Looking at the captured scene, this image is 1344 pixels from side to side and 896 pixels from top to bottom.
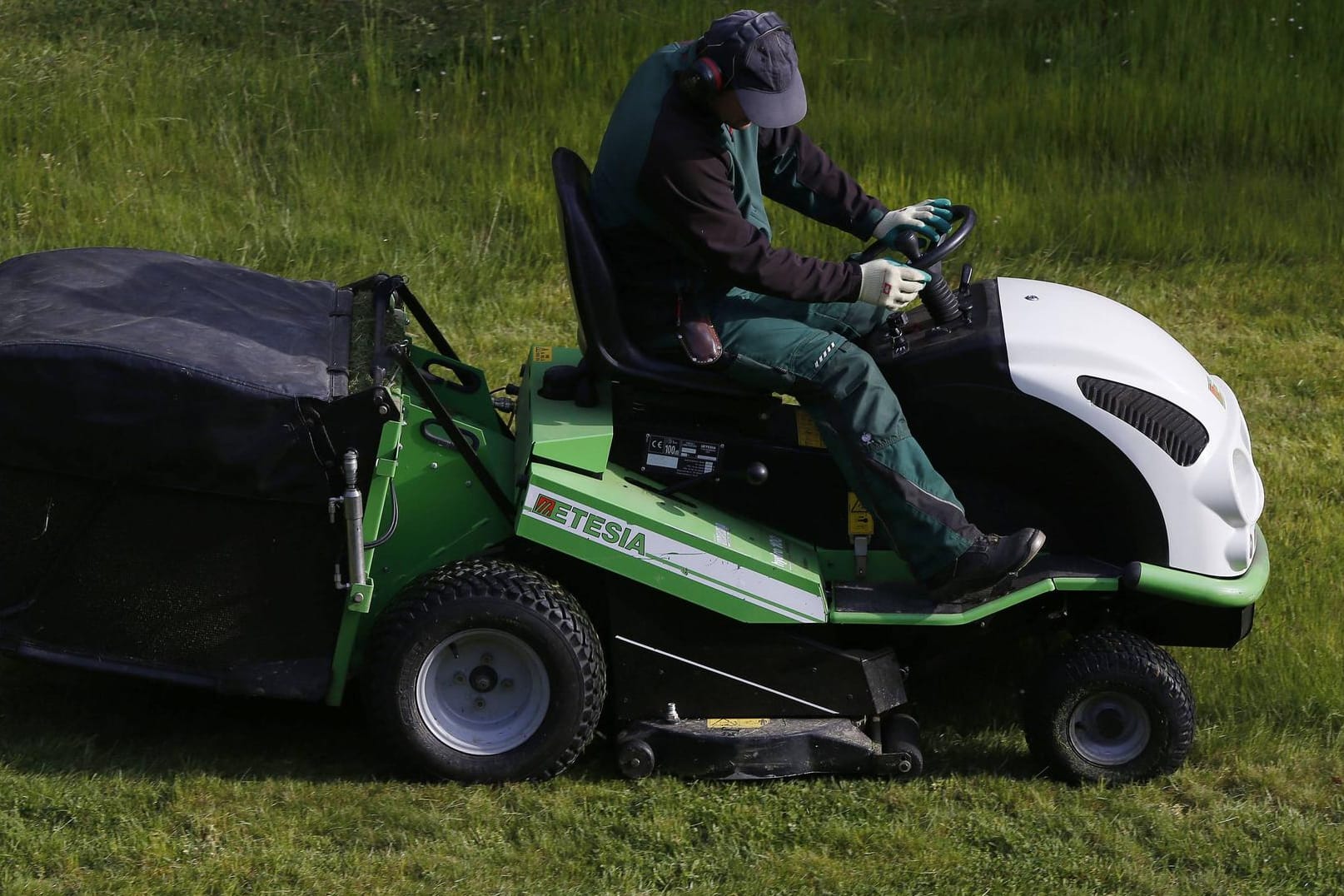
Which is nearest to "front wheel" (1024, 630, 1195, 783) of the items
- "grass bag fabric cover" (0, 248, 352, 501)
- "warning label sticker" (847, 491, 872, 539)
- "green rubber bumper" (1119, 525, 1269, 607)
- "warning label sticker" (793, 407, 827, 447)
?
"green rubber bumper" (1119, 525, 1269, 607)

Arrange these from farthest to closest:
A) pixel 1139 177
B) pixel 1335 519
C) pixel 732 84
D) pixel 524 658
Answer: pixel 1139 177, pixel 1335 519, pixel 524 658, pixel 732 84

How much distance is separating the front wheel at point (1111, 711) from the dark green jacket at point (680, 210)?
114cm

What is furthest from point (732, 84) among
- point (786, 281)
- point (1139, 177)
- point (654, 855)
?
point (1139, 177)

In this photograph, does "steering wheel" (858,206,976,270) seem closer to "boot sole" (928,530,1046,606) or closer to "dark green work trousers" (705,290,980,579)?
"dark green work trousers" (705,290,980,579)

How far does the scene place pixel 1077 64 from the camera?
8547 mm

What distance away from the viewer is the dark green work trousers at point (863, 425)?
13.1ft

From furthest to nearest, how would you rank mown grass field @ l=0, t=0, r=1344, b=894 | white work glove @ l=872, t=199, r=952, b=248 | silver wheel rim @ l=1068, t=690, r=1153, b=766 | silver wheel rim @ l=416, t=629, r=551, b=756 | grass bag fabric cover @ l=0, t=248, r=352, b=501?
white work glove @ l=872, t=199, r=952, b=248 < silver wheel rim @ l=1068, t=690, r=1153, b=766 < silver wheel rim @ l=416, t=629, r=551, b=756 < mown grass field @ l=0, t=0, r=1344, b=894 < grass bag fabric cover @ l=0, t=248, r=352, b=501

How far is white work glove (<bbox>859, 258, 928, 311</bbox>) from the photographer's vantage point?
4.04m

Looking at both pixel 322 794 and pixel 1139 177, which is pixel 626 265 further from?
pixel 1139 177

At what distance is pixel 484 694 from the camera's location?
418 cm

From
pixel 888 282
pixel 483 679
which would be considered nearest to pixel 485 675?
pixel 483 679

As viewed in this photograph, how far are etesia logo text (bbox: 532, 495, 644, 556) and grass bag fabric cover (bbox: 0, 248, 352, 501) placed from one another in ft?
1.78

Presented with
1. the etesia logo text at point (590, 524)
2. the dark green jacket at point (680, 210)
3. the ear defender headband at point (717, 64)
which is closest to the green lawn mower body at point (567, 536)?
the etesia logo text at point (590, 524)

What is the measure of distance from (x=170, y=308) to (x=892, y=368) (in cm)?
188
